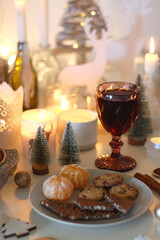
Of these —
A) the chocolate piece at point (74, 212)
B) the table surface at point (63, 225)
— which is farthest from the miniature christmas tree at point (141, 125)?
the chocolate piece at point (74, 212)

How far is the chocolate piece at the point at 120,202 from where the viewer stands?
2.23 feet

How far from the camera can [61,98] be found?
1193mm

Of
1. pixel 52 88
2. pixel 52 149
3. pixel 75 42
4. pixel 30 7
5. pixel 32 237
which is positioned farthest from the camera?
pixel 30 7

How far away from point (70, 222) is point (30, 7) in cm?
129

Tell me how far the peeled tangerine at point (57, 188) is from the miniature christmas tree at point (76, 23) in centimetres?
71

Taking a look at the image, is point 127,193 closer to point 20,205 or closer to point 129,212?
point 129,212

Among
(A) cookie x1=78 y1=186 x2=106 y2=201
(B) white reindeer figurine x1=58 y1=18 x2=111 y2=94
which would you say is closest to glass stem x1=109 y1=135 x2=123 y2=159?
(A) cookie x1=78 y1=186 x2=106 y2=201

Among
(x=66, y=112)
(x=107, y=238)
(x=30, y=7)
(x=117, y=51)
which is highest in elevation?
(x=30, y=7)

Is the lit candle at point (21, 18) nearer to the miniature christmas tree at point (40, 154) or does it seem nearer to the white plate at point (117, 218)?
the miniature christmas tree at point (40, 154)

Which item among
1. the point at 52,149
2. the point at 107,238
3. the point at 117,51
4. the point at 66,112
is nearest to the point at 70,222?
the point at 107,238

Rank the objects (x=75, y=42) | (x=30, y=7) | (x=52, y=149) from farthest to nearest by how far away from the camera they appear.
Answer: (x=30, y=7), (x=75, y=42), (x=52, y=149)

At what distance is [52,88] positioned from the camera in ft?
4.25

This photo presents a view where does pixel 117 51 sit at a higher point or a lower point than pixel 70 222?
higher

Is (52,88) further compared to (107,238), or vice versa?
(52,88)
